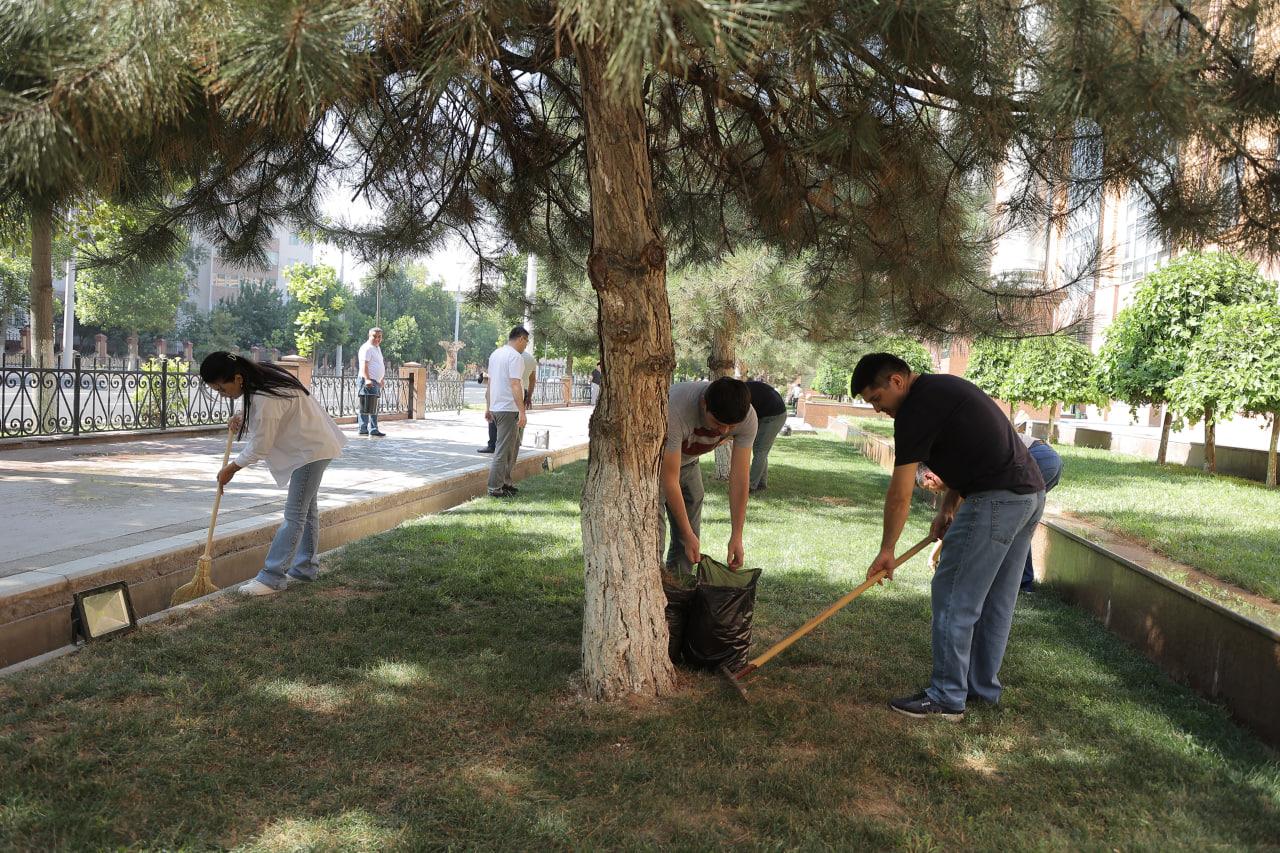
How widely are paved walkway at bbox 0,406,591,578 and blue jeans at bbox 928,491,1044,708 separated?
13.1 ft

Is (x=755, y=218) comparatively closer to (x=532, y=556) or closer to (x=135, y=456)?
(x=532, y=556)

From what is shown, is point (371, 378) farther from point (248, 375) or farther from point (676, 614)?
point (676, 614)

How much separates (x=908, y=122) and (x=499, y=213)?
7.92 ft

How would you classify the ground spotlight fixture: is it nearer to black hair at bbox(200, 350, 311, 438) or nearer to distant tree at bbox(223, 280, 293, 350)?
black hair at bbox(200, 350, 311, 438)

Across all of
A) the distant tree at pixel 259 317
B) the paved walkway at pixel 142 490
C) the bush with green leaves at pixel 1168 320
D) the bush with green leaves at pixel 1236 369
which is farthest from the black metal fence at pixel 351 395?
the distant tree at pixel 259 317

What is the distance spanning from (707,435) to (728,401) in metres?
0.45

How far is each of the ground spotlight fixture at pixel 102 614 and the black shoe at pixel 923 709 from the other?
319 centimetres

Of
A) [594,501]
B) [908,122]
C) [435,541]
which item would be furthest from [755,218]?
[435,541]

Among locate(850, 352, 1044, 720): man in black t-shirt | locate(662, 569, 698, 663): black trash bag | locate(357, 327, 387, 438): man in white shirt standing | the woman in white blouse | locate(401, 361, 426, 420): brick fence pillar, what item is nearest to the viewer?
locate(850, 352, 1044, 720): man in black t-shirt

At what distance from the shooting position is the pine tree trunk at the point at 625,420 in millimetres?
3215

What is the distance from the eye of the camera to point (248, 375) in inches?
175

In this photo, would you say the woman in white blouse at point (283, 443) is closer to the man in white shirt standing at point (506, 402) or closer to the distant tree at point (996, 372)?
the man in white shirt standing at point (506, 402)

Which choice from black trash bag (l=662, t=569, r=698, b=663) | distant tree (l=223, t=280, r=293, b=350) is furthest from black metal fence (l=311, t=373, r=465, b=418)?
distant tree (l=223, t=280, r=293, b=350)

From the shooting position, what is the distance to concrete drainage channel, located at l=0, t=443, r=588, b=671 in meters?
3.88
